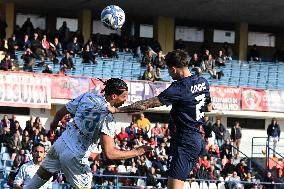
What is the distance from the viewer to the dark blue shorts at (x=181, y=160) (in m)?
9.85

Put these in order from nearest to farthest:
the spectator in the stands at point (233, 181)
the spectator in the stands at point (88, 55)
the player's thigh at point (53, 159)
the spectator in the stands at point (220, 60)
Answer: the player's thigh at point (53, 159) < the spectator in the stands at point (233, 181) < the spectator in the stands at point (88, 55) < the spectator in the stands at point (220, 60)

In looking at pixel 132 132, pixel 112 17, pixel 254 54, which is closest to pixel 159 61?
pixel 132 132

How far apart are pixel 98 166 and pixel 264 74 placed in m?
13.2

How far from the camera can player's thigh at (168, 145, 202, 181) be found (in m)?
9.85

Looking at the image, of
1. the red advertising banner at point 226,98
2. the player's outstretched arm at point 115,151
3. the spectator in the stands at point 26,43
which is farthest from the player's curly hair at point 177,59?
the red advertising banner at point 226,98

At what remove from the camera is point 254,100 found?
32.5 meters

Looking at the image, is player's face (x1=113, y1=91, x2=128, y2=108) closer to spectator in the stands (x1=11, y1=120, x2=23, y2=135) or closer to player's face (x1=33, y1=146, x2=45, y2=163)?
player's face (x1=33, y1=146, x2=45, y2=163)

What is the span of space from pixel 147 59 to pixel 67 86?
412cm

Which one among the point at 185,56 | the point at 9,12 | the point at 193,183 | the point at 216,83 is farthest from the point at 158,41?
the point at 185,56

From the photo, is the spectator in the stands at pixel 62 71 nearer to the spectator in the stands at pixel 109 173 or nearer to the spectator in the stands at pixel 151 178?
the spectator in the stands at pixel 109 173

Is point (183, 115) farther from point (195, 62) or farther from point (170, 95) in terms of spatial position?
point (195, 62)

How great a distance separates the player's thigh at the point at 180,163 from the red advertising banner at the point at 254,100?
22.4 meters

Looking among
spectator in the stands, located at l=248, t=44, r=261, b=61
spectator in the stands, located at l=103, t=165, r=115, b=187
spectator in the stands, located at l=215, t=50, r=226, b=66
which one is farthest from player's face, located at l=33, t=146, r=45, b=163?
spectator in the stands, located at l=248, t=44, r=261, b=61

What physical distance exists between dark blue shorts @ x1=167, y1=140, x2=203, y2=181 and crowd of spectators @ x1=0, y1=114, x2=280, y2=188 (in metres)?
11.3
